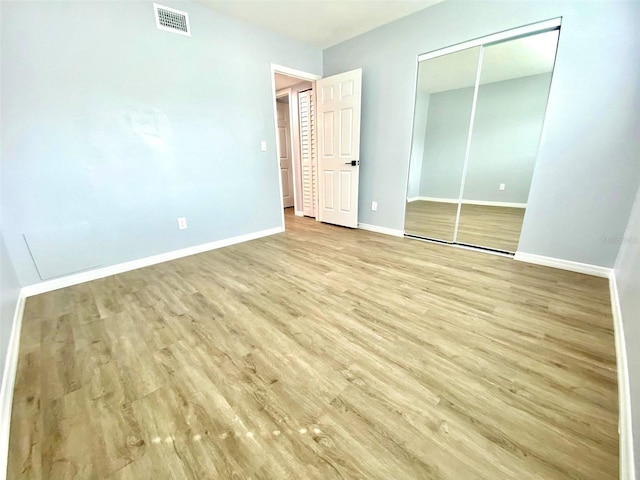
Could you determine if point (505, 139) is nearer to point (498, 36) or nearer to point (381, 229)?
point (498, 36)

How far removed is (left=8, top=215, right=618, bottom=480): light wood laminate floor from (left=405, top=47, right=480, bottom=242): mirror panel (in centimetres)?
137

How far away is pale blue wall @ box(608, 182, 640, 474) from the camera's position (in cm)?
95

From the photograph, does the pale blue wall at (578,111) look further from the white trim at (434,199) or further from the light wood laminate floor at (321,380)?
the white trim at (434,199)

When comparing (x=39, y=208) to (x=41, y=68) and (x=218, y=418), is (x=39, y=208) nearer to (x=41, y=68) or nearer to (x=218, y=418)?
(x=41, y=68)

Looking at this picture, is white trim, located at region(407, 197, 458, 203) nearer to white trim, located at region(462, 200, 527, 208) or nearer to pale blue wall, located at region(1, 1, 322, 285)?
white trim, located at region(462, 200, 527, 208)

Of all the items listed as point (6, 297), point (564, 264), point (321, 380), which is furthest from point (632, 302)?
point (6, 297)

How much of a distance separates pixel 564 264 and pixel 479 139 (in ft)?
5.28

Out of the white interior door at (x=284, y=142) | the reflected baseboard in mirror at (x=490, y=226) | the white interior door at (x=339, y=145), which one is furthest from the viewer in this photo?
the white interior door at (x=284, y=142)

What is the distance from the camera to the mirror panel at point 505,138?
8.14 feet

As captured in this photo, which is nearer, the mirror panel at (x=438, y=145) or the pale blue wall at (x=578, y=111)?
the pale blue wall at (x=578, y=111)

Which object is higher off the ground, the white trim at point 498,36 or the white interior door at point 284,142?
the white trim at point 498,36

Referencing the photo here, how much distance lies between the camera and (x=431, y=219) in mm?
A: 3604

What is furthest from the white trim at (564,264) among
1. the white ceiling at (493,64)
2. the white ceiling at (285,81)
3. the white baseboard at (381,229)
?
the white ceiling at (285,81)

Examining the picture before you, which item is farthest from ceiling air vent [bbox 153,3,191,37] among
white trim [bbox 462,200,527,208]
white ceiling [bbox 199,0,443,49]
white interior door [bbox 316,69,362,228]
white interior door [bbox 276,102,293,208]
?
white trim [bbox 462,200,527,208]
